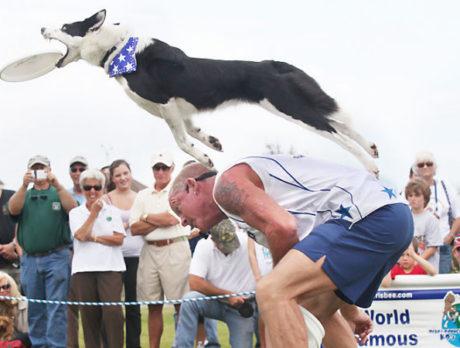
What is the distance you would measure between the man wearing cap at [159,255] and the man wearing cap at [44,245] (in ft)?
2.33

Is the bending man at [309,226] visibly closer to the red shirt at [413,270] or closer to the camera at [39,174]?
the red shirt at [413,270]

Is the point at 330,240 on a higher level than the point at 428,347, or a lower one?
higher

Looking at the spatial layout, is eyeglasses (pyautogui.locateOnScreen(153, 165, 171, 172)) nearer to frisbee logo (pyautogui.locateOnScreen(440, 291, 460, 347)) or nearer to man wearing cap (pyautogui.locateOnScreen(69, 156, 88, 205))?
man wearing cap (pyautogui.locateOnScreen(69, 156, 88, 205))

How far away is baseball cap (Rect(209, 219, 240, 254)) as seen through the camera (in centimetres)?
577

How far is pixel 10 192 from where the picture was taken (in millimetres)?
7285

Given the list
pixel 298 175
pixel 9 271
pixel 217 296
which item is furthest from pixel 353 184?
pixel 9 271

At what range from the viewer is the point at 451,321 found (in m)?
5.76

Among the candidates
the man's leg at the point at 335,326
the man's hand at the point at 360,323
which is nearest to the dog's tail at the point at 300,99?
the man's leg at the point at 335,326

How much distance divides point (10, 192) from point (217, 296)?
3016mm

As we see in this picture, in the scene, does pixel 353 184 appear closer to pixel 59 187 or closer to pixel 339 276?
pixel 339 276

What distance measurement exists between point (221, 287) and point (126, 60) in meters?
3.34

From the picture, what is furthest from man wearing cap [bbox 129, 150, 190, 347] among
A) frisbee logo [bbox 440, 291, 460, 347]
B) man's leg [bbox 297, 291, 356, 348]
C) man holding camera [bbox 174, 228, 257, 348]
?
man's leg [bbox 297, 291, 356, 348]

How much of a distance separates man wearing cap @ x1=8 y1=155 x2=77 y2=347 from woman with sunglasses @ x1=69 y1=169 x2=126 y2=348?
0.24 metres

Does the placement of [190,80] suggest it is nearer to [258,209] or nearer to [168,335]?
[258,209]
